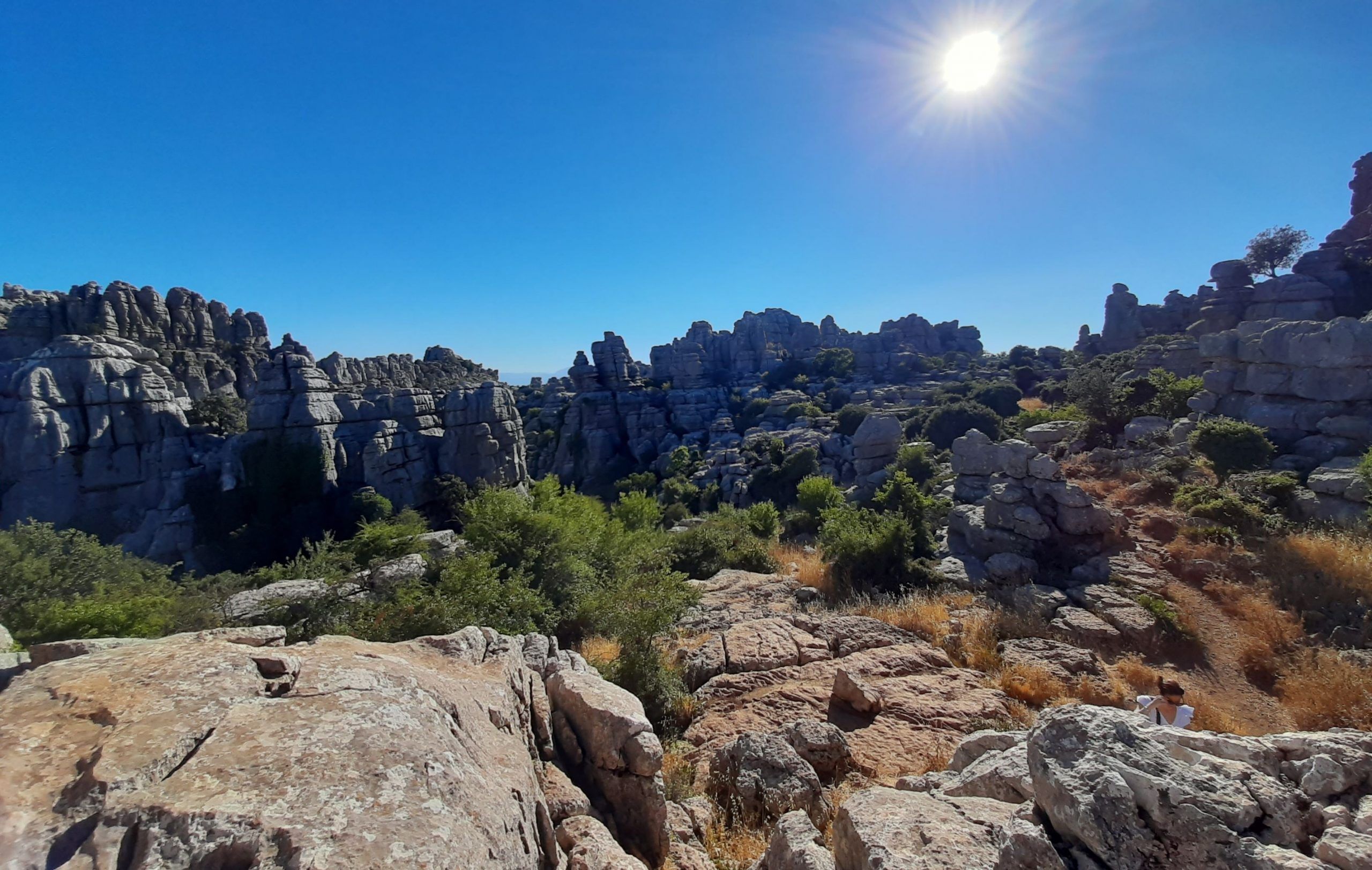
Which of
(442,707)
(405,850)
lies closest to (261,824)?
(405,850)

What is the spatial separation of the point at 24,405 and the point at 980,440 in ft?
107

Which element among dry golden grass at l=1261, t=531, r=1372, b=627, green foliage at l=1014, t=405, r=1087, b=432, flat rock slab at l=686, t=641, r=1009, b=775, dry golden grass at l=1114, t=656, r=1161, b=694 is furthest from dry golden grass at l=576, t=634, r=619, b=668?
green foliage at l=1014, t=405, r=1087, b=432

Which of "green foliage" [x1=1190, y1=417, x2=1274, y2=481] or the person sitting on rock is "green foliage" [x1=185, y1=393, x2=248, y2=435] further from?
"green foliage" [x1=1190, y1=417, x2=1274, y2=481]

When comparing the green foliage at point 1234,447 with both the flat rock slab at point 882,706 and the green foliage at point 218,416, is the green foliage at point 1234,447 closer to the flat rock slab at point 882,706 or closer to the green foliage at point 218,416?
the flat rock slab at point 882,706

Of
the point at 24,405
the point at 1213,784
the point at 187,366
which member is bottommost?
the point at 1213,784

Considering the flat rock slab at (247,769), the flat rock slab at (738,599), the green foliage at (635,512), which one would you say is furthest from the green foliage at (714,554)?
the flat rock slab at (247,769)

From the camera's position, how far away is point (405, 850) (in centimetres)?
170

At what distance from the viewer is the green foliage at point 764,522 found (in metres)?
16.4

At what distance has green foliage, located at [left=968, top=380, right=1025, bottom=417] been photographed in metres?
34.4

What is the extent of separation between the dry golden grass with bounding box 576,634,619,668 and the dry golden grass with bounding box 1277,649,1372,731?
7.37 meters

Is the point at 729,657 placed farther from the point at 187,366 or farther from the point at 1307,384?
the point at 187,366

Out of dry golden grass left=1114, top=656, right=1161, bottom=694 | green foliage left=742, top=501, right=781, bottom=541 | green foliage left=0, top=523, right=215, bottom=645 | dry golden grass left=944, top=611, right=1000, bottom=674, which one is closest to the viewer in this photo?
dry golden grass left=1114, top=656, right=1161, bottom=694

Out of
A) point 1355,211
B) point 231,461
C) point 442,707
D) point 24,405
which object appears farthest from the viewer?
point 1355,211

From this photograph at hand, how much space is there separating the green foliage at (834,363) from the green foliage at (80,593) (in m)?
49.9
